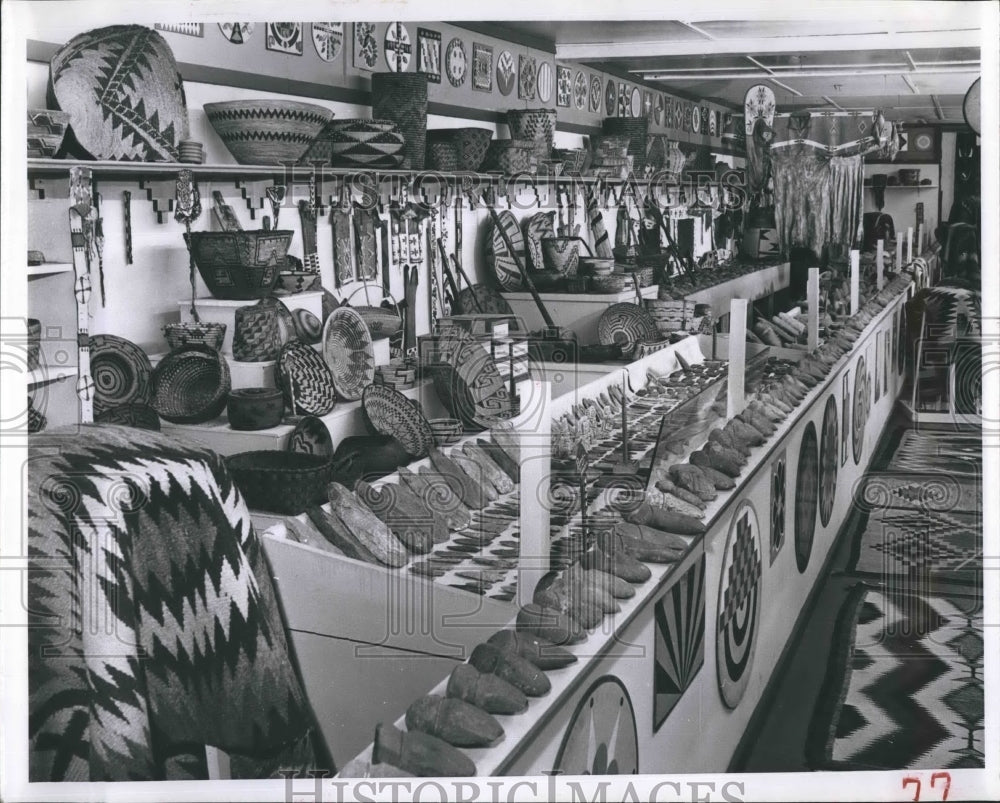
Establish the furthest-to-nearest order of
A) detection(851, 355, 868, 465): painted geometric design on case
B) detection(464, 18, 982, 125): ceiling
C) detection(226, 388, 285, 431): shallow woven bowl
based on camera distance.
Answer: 1. detection(851, 355, 868, 465): painted geometric design on case
2. detection(464, 18, 982, 125): ceiling
3. detection(226, 388, 285, 431): shallow woven bowl

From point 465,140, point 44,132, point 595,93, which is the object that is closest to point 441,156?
point 465,140

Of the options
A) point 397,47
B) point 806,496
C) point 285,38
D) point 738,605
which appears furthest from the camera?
point 397,47

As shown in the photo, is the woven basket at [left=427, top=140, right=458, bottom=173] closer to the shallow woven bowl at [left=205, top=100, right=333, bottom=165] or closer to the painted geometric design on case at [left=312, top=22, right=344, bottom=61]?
the painted geometric design on case at [left=312, top=22, right=344, bottom=61]

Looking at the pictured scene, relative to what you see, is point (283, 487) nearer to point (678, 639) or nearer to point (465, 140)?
point (678, 639)

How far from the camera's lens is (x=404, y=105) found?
152 inches

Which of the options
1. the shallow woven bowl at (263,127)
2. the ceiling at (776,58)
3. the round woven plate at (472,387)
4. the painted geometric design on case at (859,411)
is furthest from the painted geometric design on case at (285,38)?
the painted geometric design on case at (859,411)

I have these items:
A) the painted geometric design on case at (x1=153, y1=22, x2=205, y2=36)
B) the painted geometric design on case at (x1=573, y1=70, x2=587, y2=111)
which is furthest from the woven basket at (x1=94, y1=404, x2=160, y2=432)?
the painted geometric design on case at (x1=573, y1=70, x2=587, y2=111)

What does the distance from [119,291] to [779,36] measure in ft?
11.3

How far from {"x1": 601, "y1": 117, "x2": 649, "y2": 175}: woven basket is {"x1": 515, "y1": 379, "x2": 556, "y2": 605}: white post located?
4.41m

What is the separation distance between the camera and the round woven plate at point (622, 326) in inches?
197

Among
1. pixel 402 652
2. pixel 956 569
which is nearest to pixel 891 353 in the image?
pixel 956 569

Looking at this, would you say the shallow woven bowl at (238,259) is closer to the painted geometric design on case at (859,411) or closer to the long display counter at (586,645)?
the long display counter at (586,645)

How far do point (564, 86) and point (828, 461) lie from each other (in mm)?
2918

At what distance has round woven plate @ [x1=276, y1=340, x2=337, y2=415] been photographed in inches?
→ 116
